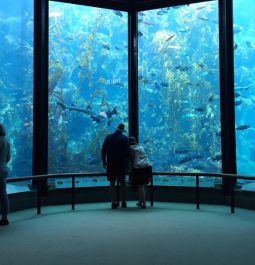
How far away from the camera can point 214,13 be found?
368 inches

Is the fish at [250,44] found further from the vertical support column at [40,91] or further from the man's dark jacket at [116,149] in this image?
the vertical support column at [40,91]

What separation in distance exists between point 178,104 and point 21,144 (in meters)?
4.61

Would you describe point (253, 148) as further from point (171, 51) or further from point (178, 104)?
point (171, 51)

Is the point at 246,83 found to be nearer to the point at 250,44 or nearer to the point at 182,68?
the point at 250,44

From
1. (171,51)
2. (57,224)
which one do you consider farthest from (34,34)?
(171,51)

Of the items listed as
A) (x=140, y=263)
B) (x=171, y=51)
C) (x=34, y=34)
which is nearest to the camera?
(x=140, y=263)

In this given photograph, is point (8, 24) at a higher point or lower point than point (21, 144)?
higher

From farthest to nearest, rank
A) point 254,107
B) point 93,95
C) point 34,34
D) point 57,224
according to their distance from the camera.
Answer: point 254,107
point 93,95
point 34,34
point 57,224

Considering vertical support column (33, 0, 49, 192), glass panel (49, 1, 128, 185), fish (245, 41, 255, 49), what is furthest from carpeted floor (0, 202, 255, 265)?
fish (245, 41, 255, 49)

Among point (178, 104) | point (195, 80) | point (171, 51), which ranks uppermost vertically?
point (171, 51)

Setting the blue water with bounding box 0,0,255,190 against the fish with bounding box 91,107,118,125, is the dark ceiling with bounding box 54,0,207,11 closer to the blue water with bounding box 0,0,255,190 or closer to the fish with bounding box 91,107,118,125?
the blue water with bounding box 0,0,255,190

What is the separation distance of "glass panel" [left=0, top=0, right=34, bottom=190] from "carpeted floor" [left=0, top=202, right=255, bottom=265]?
2919 mm

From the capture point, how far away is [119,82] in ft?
31.8

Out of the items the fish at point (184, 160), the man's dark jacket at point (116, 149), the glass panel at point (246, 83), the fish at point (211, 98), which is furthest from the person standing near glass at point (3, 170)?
the glass panel at point (246, 83)
